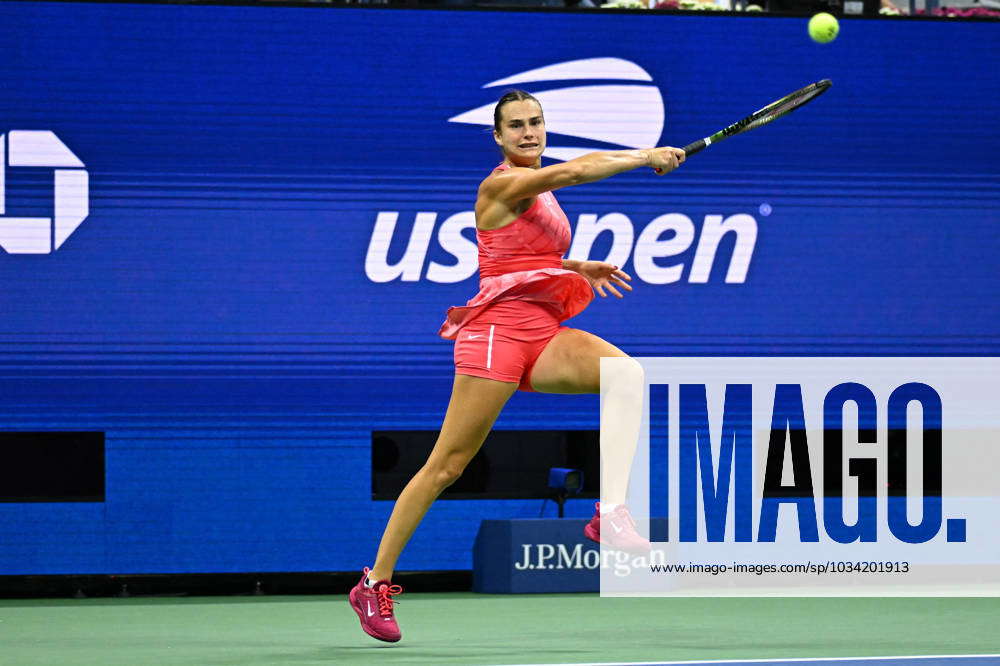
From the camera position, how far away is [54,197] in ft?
28.6

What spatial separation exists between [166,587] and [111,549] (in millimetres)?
490

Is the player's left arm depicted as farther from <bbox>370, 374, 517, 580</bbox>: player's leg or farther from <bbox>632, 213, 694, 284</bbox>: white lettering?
<bbox>632, 213, 694, 284</bbox>: white lettering

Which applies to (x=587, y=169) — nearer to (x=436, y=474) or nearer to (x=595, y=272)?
(x=595, y=272)

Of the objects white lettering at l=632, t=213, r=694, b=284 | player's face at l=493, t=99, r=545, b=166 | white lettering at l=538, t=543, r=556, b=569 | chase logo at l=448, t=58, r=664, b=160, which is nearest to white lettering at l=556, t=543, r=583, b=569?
white lettering at l=538, t=543, r=556, b=569

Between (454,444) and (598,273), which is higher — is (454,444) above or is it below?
below

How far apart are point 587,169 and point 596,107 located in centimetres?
366

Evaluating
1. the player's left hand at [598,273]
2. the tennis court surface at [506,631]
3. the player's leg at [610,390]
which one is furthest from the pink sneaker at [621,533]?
the player's left hand at [598,273]

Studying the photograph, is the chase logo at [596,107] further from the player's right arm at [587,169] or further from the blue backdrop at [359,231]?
the player's right arm at [587,169]

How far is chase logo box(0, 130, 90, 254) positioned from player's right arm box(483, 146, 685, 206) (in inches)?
153

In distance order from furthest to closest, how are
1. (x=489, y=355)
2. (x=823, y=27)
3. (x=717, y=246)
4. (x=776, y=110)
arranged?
(x=717, y=246) → (x=823, y=27) → (x=776, y=110) → (x=489, y=355)

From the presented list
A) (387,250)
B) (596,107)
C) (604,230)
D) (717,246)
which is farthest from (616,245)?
(387,250)

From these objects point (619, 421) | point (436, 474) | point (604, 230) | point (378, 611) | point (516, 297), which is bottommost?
point (378, 611)

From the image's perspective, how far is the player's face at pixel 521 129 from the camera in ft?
19.3

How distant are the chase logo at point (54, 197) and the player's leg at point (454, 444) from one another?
3700 mm
